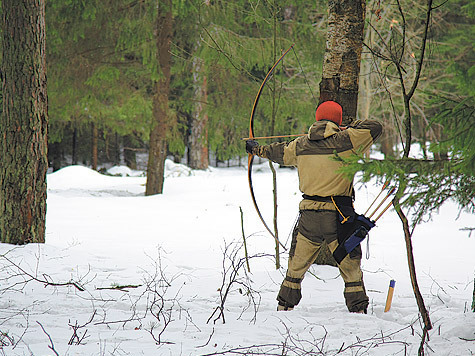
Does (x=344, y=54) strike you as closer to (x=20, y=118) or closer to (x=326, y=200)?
(x=326, y=200)

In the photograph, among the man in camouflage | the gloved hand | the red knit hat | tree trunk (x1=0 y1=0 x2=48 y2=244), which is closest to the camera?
the man in camouflage

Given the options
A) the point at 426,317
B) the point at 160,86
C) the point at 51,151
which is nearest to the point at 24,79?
the point at 426,317

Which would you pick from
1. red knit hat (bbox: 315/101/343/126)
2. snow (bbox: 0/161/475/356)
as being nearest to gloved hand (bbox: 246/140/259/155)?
red knit hat (bbox: 315/101/343/126)

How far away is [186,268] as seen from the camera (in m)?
5.92

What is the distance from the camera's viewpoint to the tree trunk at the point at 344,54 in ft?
16.5

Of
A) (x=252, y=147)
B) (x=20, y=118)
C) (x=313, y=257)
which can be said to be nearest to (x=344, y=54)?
(x=252, y=147)

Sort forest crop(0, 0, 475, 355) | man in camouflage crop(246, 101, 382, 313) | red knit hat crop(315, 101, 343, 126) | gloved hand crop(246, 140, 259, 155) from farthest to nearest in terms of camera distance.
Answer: gloved hand crop(246, 140, 259, 155) < red knit hat crop(315, 101, 343, 126) < man in camouflage crop(246, 101, 382, 313) < forest crop(0, 0, 475, 355)

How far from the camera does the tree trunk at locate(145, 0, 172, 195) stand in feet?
38.0

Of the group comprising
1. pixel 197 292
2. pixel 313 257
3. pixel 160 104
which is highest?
pixel 160 104

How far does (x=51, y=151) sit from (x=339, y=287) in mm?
22326

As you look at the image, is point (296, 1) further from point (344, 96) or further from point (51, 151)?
point (51, 151)

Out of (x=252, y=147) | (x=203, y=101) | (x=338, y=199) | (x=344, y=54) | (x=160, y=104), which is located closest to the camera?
(x=338, y=199)

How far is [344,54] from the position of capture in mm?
5051

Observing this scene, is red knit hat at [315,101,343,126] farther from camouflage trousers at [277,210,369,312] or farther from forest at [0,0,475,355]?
camouflage trousers at [277,210,369,312]
